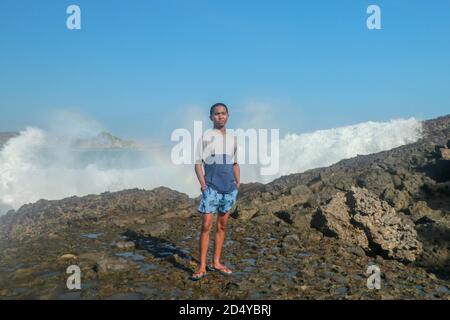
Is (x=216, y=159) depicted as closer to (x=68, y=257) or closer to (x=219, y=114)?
(x=219, y=114)

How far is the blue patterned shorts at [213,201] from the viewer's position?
207 inches

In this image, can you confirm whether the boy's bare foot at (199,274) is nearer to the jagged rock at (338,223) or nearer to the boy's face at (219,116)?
the boy's face at (219,116)

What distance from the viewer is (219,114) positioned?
5.30m

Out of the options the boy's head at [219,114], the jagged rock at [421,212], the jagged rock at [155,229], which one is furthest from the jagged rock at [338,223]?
the boy's head at [219,114]

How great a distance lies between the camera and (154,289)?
512cm

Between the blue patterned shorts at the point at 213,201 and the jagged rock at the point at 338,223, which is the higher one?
the blue patterned shorts at the point at 213,201

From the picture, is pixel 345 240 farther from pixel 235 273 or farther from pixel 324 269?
pixel 235 273

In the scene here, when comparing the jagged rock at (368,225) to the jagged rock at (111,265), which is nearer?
the jagged rock at (111,265)

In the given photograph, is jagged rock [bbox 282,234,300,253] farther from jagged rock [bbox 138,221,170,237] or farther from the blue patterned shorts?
jagged rock [bbox 138,221,170,237]

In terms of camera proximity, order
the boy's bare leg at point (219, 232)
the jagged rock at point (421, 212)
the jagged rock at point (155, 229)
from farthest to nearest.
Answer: the jagged rock at point (421, 212) < the jagged rock at point (155, 229) < the boy's bare leg at point (219, 232)

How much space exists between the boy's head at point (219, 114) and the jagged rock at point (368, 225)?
3708mm
